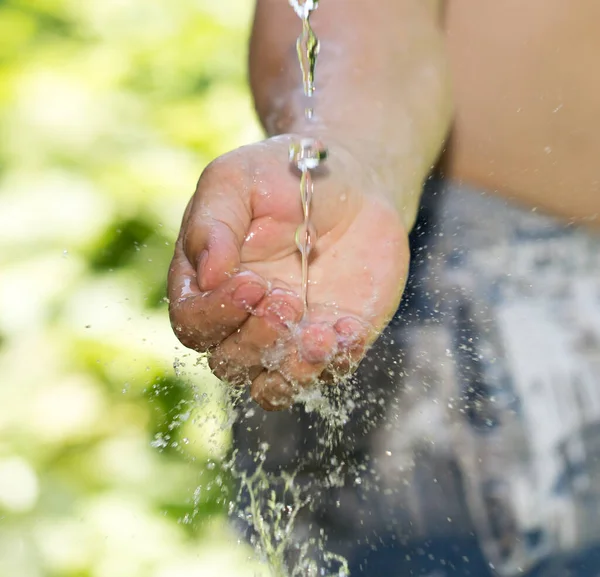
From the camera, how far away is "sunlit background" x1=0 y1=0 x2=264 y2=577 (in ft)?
3.19

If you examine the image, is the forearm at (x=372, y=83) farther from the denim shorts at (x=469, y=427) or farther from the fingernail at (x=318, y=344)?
the fingernail at (x=318, y=344)

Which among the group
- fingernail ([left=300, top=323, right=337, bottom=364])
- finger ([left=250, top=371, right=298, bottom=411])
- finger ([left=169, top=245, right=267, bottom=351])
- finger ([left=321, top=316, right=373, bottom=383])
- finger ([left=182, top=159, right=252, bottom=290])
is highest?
finger ([left=182, top=159, right=252, bottom=290])

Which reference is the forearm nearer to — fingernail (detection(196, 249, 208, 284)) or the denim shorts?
the denim shorts

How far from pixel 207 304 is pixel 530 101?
0.68 m

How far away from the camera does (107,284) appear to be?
1.21 metres

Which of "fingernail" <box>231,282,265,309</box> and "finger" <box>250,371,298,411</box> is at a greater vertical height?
"fingernail" <box>231,282,265,309</box>

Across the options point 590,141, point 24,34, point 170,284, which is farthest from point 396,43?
point 24,34

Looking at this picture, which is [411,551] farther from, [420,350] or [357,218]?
[357,218]

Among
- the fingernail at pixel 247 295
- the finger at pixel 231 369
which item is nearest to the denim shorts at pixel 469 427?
the finger at pixel 231 369

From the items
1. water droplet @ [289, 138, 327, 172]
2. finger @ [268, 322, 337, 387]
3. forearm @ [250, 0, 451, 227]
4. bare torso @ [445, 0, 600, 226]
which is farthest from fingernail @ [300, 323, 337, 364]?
bare torso @ [445, 0, 600, 226]

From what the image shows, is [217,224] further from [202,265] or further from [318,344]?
[318,344]

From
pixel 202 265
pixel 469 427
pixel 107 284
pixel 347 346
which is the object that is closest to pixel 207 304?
pixel 202 265

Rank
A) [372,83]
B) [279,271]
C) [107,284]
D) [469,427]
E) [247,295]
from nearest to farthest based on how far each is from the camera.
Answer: [247,295], [279,271], [469,427], [372,83], [107,284]

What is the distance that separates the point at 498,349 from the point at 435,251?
0.59 ft
